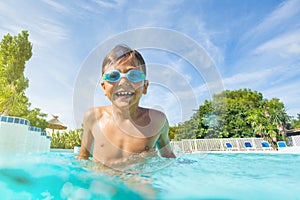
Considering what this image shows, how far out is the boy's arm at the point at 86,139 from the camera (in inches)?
102

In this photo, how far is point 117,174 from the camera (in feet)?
6.38

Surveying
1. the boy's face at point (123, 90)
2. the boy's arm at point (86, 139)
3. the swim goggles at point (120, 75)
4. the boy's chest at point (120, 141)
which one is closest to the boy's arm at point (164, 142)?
the boy's chest at point (120, 141)

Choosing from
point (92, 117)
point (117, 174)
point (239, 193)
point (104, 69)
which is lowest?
point (239, 193)

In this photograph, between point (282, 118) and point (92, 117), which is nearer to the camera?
point (92, 117)

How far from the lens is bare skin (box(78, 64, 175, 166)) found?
2354 millimetres

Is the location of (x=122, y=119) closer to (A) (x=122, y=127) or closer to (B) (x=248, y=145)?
(A) (x=122, y=127)

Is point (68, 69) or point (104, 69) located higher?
point (68, 69)

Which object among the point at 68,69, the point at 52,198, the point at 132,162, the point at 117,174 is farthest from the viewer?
the point at 68,69

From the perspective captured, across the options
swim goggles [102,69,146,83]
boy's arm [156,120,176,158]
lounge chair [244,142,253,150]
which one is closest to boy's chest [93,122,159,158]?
boy's arm [156,120,176,158]

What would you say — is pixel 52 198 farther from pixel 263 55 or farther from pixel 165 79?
pixel 263 55

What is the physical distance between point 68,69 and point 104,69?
455 centimetres

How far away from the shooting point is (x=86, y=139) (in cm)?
259

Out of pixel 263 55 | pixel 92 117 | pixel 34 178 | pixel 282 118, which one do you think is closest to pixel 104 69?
pixel 92 117

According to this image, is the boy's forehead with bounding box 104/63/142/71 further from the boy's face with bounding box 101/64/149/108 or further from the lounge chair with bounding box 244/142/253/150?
the lounge chair with bounding box 244/142/253/150
